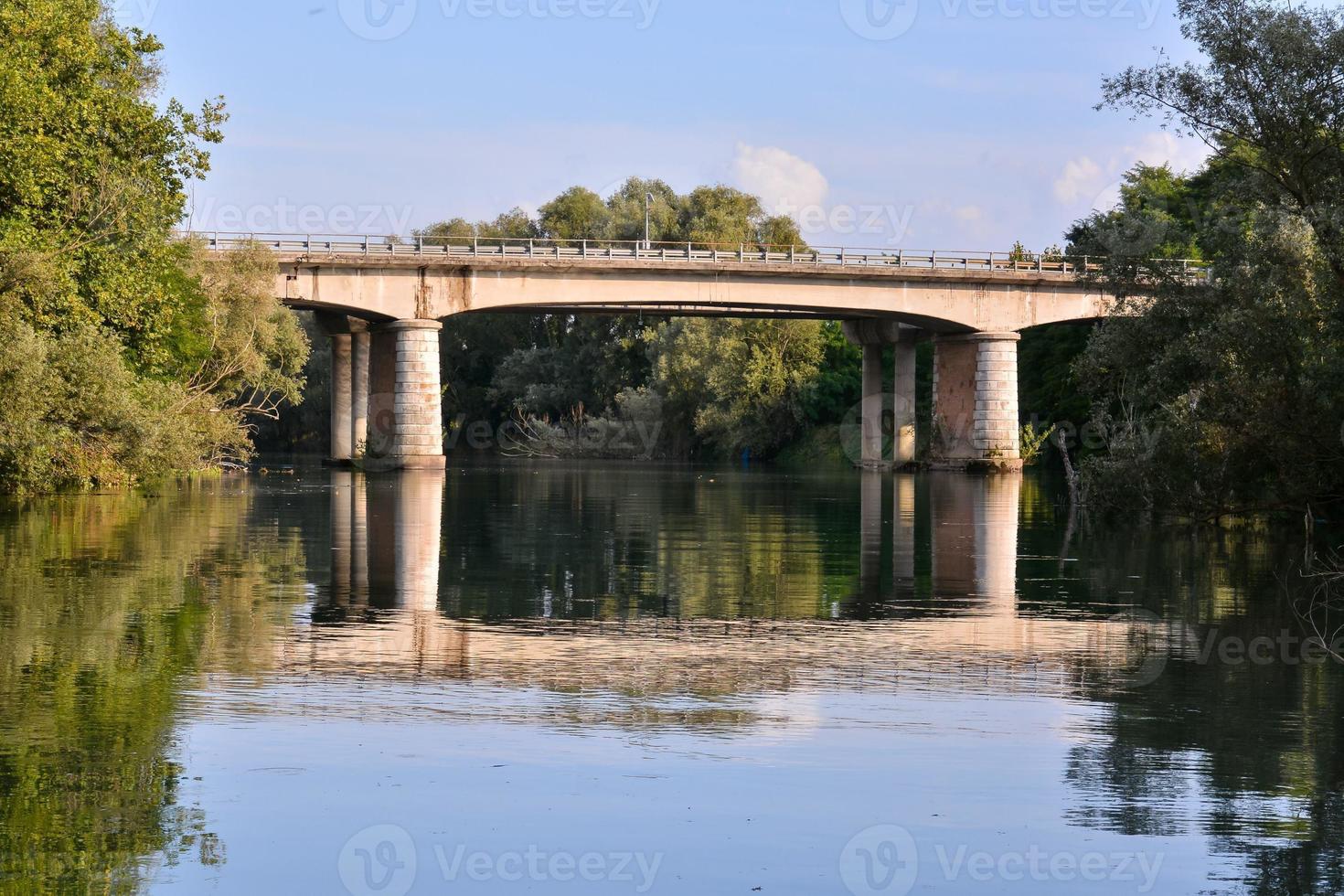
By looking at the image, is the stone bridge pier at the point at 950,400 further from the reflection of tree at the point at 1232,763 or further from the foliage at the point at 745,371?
the reflection of tree at the point at 1232,763

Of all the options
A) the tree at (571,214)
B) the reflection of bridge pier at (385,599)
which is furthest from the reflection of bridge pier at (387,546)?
the tree at (571,214)

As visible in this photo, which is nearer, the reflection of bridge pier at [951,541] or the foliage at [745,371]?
the reflection of bridge pier at [951,541]

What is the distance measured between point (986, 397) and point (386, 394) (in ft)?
88.4

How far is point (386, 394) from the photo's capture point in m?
73.2

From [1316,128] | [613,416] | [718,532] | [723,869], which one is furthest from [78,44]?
[613,416]

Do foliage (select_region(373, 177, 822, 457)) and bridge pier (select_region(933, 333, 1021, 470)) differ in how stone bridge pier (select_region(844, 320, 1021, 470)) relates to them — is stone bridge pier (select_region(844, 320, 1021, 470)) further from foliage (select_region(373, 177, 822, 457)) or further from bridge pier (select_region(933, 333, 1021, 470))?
foliage (select_region(373, 177, 822, 457))

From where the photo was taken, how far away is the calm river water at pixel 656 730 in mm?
7973

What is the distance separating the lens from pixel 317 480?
197 feet

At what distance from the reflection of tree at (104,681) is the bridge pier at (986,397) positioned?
52.1m

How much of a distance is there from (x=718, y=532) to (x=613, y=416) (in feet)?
253

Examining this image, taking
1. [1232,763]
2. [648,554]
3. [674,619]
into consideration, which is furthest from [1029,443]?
[1232,763]

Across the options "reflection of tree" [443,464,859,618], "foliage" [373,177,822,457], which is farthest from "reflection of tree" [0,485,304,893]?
"foliage" [373,177,822,457]

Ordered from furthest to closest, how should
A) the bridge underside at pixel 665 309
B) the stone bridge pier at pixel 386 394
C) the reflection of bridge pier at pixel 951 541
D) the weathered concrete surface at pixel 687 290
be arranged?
the stone bridge pier at pixel 386 394 < the bridge underside at pixel 665 309 < the weathered concrete surface at pixel 687 290 < the reflection of bridge pier at pixel 951 541

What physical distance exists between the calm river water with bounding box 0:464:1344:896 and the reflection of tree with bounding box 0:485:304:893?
0.04 m
